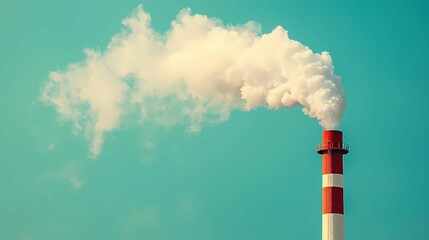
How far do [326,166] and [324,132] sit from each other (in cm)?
221

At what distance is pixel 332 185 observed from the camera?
146 feet

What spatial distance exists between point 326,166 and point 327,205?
2.37 metres

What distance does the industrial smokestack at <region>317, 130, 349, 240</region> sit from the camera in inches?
1736

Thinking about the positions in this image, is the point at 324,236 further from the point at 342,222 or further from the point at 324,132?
the point at 324,132

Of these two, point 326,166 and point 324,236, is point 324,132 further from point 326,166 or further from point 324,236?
point 324,236

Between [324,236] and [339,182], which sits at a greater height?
[339,182]

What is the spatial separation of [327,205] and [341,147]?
3.65 metres

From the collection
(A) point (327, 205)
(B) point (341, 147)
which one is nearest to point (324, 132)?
(B) point (341, 147)

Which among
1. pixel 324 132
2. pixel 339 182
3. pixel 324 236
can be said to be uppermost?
pixel 324 132

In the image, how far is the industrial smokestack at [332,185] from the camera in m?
44.1

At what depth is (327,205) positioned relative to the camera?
44.6 metres

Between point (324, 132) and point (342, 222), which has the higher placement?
point (324, 132)

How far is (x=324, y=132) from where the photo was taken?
45812 millimetres

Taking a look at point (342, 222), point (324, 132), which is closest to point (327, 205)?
point (342, 222)
